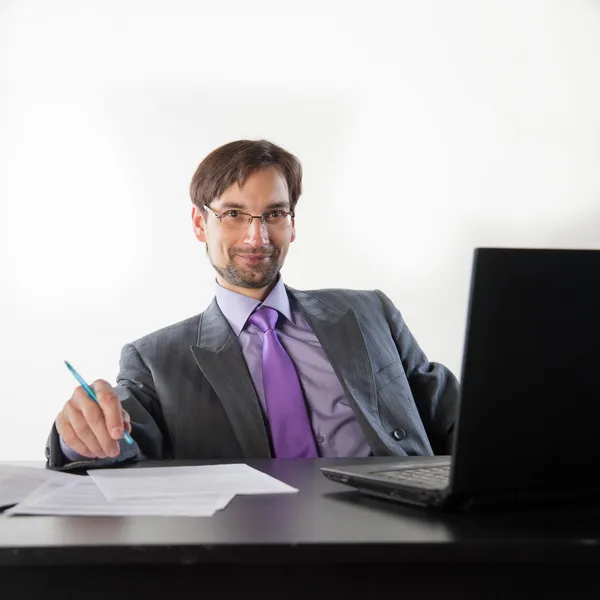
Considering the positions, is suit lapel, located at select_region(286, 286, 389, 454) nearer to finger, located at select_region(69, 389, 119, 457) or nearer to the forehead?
the forehead

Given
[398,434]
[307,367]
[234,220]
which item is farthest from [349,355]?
[234,220]

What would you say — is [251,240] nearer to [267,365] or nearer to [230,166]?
[230,166]

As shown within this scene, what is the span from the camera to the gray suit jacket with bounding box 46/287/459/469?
1.70 m

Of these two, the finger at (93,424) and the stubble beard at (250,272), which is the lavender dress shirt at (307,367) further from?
the finger at (93,424)

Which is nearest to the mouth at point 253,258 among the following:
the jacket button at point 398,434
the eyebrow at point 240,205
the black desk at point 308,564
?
the eyebrow at point 240,205

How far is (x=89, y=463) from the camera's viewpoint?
127 cm

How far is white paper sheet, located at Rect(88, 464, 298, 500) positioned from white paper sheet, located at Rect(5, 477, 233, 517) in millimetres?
24

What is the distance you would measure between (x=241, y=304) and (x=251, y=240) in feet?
0.55

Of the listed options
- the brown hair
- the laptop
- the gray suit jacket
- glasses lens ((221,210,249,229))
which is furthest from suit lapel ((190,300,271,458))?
the laptop

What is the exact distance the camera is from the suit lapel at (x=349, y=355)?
1.72m

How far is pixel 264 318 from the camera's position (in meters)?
1.95

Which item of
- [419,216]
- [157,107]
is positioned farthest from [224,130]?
[419,216]

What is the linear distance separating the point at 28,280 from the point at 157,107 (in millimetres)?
829

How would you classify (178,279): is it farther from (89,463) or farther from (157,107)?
(89,463)
